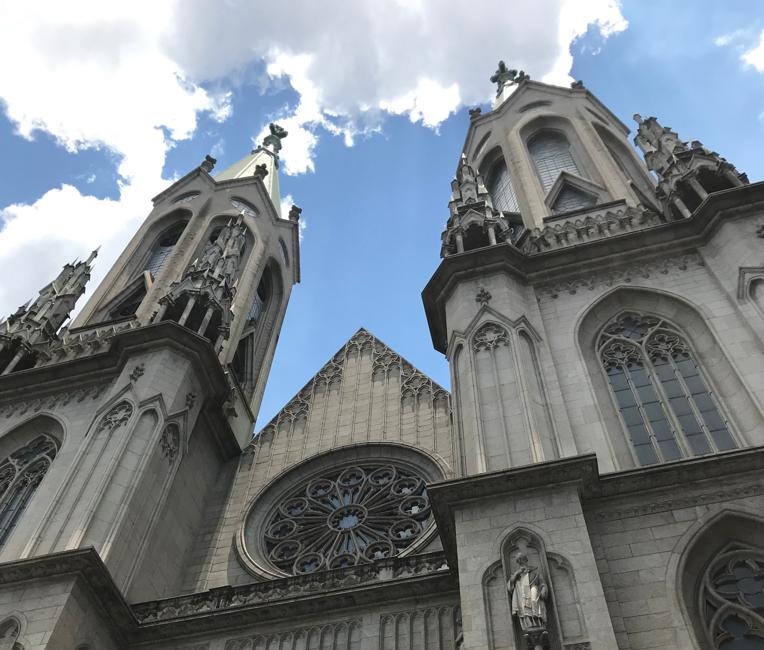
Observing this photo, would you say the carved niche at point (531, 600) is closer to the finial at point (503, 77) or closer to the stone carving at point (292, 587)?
the stone carving at point (292, 587)

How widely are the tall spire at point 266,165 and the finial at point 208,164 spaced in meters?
0.52

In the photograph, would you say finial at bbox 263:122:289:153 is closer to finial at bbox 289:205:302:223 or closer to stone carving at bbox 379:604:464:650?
finial at bbox 289:205:302:223

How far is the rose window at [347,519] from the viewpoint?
1581cm

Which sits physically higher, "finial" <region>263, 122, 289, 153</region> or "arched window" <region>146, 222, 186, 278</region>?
"finial" <region>263, 122, 289, 153</region>

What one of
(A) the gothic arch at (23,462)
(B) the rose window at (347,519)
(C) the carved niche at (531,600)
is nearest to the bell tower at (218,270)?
(A) the gothic arch at (23,462)

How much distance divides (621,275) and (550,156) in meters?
10.6

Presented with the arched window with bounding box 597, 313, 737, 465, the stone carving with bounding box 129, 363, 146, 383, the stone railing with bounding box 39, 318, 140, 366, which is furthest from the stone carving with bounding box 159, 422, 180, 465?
the arched window with bounding box 597, 313, 737, 465

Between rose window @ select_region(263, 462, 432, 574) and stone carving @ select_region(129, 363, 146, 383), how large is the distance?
404cm

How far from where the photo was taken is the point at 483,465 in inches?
480

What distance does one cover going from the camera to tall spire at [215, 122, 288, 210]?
3497 centimetres

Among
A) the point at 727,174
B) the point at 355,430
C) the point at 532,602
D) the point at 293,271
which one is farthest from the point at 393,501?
the point at 293,271

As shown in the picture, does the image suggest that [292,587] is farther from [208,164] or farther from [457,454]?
[208,164]

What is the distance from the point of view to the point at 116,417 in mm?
16719

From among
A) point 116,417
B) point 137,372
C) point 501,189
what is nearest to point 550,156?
point 501,189
